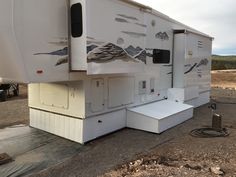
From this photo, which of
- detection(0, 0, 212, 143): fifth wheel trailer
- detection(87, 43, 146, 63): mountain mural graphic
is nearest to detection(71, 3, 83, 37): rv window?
detection(0, 0, 212, 143): fifth wheel trailer

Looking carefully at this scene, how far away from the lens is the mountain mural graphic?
16.7 ft

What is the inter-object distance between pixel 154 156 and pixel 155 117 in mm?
1691

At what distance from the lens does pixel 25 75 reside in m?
4.41

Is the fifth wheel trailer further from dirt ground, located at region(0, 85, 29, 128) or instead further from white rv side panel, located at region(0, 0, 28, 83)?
dirt ground, located at region(0, 85, 29, 128)

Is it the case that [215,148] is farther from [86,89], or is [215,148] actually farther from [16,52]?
[16,52]

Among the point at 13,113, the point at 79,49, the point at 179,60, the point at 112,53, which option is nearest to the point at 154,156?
the point at 112,53

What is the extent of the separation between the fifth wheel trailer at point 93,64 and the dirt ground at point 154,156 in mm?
412

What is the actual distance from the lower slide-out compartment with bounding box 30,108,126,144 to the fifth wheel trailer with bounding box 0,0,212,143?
0.07 ft

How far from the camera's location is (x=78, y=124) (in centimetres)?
577

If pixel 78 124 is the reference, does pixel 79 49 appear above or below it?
above

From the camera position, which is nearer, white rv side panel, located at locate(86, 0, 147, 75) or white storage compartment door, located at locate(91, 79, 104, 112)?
white rv side panel, located at locate(86, 0, 147, 75)

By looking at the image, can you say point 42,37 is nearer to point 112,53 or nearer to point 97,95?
point 112,53

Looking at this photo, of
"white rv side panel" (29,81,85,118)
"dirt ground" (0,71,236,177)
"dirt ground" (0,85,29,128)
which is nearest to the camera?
"dirt ground" (0,71,236,177)

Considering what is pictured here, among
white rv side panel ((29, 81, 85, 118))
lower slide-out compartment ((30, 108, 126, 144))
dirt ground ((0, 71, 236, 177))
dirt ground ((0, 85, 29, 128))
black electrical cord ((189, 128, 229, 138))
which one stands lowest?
dirt ground ((0, 71, 236, 177))
